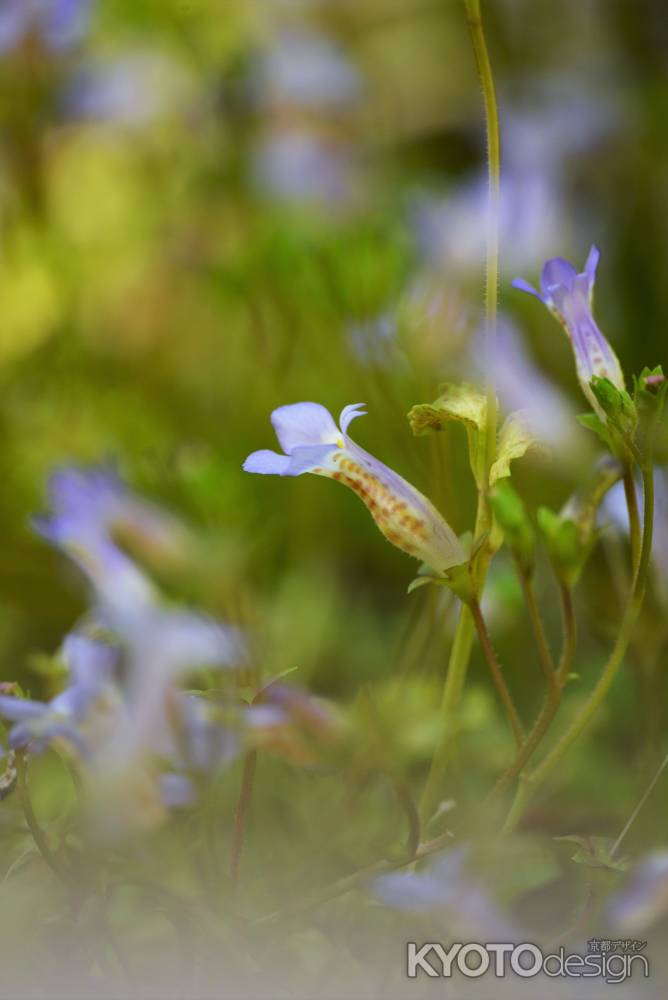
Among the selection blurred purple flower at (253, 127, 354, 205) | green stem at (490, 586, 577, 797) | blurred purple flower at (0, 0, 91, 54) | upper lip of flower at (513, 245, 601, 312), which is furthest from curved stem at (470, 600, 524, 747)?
blurred purple flower at (253, 127, 354, 205)

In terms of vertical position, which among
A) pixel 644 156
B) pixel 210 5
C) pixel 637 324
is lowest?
pixel 637 324

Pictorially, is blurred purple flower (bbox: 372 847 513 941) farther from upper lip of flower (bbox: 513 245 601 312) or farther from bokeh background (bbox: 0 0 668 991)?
upper lip of flower (bbox: 513 245 601 312)

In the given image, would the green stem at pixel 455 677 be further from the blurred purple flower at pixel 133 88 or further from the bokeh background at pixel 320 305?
the blurred purple flower at pixel 133 88

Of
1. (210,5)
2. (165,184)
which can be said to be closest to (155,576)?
(165,184)

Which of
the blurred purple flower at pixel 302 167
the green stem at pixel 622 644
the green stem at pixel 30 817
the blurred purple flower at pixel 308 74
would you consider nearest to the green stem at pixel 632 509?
the green stem at pixel 622 644

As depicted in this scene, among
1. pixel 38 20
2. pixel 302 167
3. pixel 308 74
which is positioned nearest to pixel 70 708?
pixel 38 20

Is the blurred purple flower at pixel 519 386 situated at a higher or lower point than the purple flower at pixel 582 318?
lower

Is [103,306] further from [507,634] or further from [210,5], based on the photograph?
[507,634]
